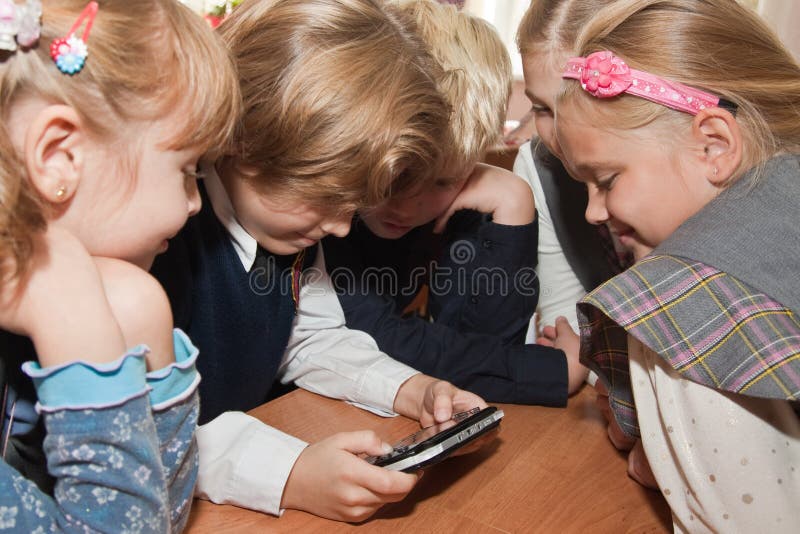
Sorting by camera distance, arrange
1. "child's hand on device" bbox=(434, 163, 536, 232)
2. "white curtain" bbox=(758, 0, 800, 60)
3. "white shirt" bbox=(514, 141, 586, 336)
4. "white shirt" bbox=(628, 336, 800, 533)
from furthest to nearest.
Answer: "white curtain" bbox=(758, 0, 800, 60) → "white shirt" bbox=(514, 141, 586, 336) → "child's hand on device" bbox=(434, 163, 536, 232) → "white shirt" bbox=(628, 336, 800, 533)

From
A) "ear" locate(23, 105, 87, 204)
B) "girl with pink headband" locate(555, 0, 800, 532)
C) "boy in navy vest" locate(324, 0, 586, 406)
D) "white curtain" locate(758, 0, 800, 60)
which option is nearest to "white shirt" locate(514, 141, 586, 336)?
"boy in navy vest" locate(324, 0, 586, 406)

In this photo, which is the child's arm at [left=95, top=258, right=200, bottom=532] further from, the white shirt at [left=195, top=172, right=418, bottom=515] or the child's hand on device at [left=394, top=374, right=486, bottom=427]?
the child's hand on device at [left=394, top=374, right=486, bottom=427]

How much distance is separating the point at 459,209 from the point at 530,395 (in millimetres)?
467

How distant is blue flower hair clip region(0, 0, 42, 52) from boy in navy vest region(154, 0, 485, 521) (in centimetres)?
31

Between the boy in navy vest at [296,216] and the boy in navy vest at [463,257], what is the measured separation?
11 centimetres

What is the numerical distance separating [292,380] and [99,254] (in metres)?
0.52

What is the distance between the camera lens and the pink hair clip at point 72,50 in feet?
1.92

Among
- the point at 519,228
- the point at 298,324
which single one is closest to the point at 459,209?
the point at 519,228

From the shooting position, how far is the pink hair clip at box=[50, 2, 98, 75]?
0.59m

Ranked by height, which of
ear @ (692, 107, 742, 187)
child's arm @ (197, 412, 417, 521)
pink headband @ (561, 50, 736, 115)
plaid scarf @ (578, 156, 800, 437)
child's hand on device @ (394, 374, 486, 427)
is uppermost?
pink headband @ (561, 50, 736, 115)

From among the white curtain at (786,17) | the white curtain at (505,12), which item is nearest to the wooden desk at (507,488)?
the white curtain at (786,17)

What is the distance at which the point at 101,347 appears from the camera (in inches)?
22.4

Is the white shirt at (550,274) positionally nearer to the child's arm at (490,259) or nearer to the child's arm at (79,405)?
the child's arm at (490,259)

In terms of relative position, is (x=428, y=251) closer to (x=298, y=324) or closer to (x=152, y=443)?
(x=298, y=324)
